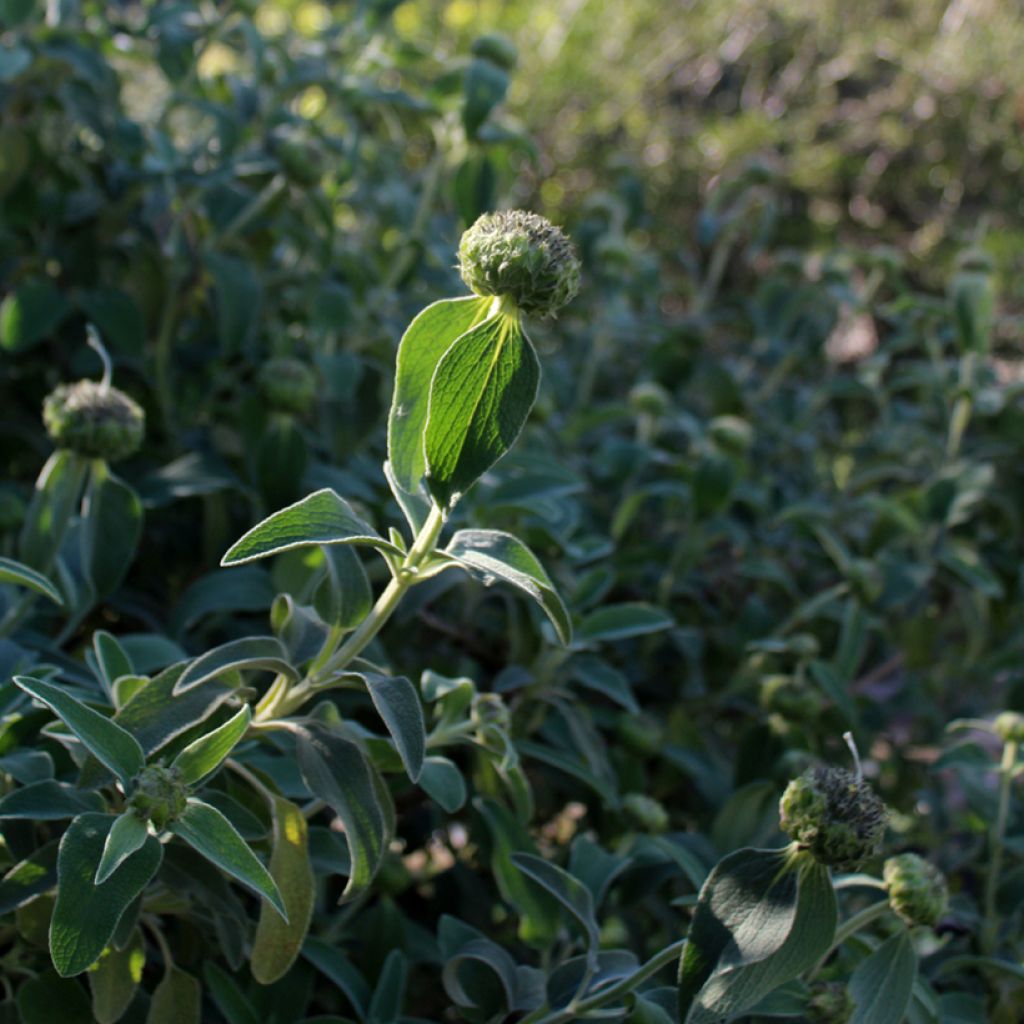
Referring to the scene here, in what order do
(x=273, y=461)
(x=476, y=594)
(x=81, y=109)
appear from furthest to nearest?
(x=81, y=109), (x=476, y=594), (x=273, y=461)

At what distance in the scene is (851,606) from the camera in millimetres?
1548

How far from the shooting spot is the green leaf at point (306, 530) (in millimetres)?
704

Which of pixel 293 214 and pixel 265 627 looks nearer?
pixel 265 627

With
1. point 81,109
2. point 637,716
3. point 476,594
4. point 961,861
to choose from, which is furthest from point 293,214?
point 961,861

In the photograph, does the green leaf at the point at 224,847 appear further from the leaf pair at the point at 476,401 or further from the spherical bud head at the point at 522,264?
the spherical bud head at the point at 522,264

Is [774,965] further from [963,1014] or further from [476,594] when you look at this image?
[476,594]

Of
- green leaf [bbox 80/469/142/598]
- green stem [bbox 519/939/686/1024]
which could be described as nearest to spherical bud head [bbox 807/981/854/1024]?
green stem [bbox 519/939/686/1024]

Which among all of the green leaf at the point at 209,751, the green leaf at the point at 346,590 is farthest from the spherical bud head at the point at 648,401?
the green leaf at the point at 209,751

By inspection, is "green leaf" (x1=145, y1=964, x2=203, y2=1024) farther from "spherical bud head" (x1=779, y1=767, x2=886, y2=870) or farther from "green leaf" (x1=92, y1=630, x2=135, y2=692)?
"spherical bud head" (x1=779, y1=767, x2=886, y2=870)

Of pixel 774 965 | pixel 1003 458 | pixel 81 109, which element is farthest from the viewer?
pixel 1003 458

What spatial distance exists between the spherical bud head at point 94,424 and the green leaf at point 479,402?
46 centimetres

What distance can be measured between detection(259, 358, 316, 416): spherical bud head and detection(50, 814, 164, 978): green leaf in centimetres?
64

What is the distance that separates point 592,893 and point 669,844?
105 mm

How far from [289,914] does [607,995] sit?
0.23 metres
